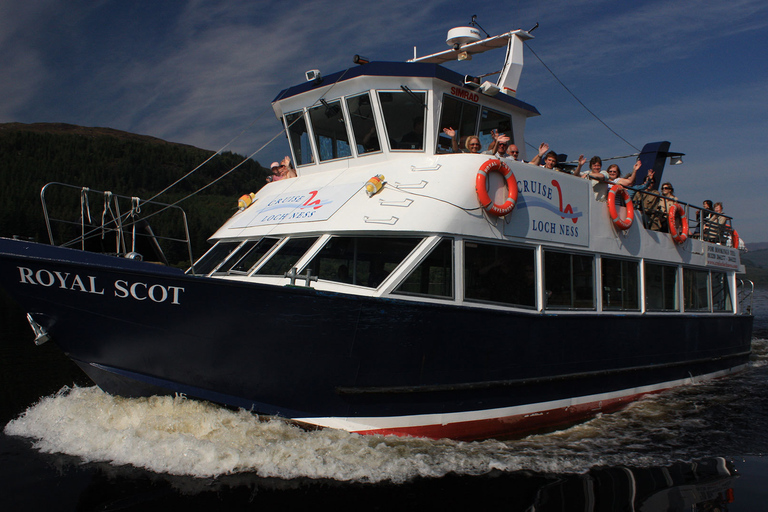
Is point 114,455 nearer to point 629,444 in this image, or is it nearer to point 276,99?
point 276,99

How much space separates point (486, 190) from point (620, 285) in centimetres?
308

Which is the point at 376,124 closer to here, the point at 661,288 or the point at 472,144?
the point at 472,144

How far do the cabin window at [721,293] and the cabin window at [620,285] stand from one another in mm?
3443

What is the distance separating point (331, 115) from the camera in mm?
7137

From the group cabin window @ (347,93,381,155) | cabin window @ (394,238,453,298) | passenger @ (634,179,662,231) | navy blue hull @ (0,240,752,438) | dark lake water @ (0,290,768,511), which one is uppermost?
cabin window @ (347,93,381,155)

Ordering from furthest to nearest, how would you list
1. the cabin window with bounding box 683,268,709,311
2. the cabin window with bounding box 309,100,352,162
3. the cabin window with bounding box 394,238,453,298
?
the cabin window with bounding box 683,268,709,311 < the cabin window with bounding box 309,100,352,162 < the cabin window with bounding box 394,238,453,298

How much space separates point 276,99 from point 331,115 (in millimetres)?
1001

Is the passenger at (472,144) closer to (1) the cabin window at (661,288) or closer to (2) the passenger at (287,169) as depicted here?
(2) the passenger at (287,169)

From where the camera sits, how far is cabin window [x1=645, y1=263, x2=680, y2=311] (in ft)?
27.5

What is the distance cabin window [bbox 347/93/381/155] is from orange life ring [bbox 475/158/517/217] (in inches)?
56.3

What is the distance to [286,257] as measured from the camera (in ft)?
19.3

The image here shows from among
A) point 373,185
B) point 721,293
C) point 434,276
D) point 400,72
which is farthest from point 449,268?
point 721,293

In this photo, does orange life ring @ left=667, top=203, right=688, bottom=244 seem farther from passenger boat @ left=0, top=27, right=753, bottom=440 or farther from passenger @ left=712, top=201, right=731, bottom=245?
passenger @ left=712, top=201, right=731, bottom=245

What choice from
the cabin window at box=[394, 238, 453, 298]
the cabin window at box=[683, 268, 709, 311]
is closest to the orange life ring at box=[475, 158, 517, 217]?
the cabin window at box=[394, 238, 453, 298]
